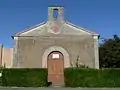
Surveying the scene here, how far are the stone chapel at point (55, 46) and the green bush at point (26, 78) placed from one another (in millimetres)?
5660

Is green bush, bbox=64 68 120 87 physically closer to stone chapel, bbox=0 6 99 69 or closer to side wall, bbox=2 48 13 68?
stone chapel, bbox=0 6 99 69

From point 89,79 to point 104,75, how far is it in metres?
1.43

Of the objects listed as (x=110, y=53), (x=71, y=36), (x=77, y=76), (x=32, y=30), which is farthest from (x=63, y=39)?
(x=110, y=53)

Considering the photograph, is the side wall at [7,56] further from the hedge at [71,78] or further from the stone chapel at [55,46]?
the hedge at [71,78]

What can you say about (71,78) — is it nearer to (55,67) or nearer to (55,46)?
(55,67)

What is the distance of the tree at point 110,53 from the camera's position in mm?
39231

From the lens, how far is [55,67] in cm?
3200

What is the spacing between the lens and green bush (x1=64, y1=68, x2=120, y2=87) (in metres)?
26.1

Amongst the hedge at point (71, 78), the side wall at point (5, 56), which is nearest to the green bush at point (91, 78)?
the hedge at point (71, 78)

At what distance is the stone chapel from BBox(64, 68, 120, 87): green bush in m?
5.58

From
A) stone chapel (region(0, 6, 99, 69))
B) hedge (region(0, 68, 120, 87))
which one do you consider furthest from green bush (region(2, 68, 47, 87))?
stone chapel (region(0, 6, 99, 69))

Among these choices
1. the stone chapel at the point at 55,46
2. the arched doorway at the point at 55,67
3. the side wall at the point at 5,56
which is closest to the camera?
the arched doorway at the point at 55,67

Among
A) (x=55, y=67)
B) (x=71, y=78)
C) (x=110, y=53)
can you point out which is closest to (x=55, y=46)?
(x=55, y=67)

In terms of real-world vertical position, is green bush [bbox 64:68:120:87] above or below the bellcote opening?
below
